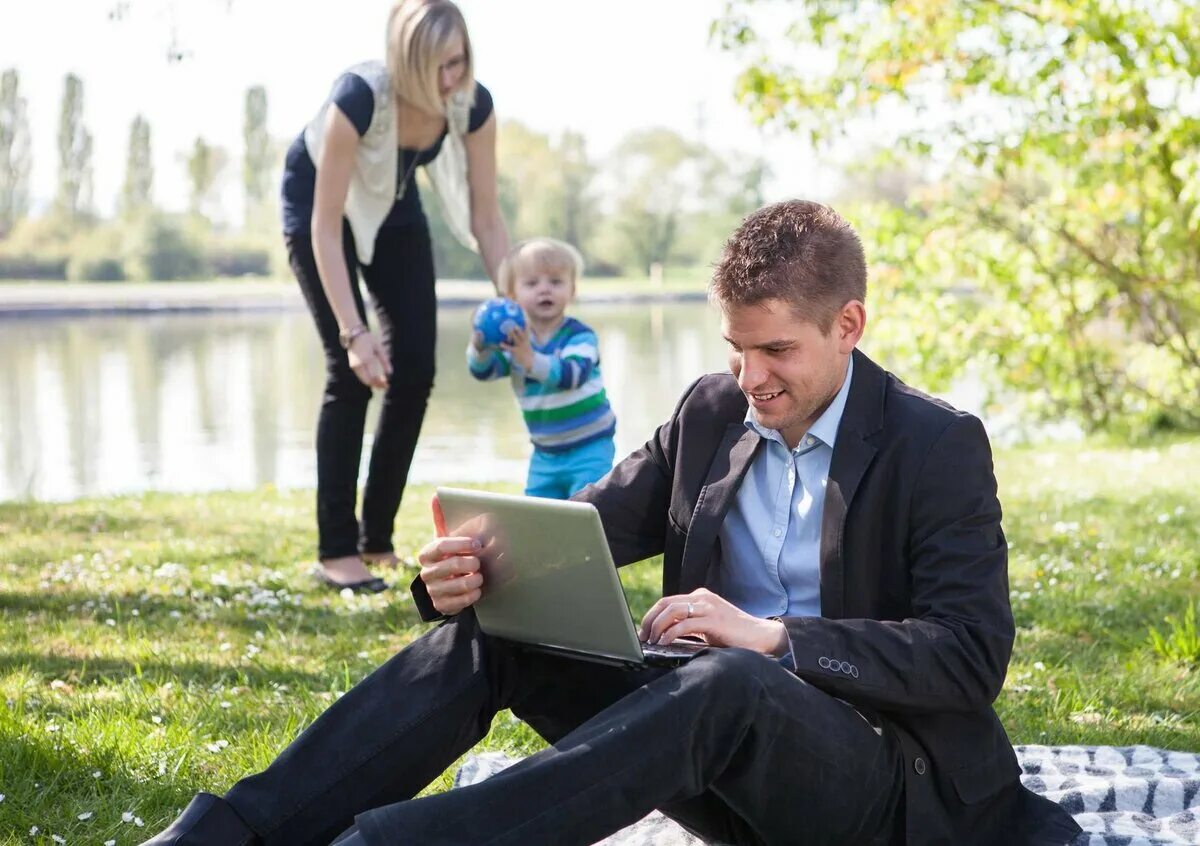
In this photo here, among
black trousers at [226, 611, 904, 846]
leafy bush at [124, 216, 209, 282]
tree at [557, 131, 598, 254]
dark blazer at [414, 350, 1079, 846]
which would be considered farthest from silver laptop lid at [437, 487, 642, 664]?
leafy bush at [124, 216, 209, 282]

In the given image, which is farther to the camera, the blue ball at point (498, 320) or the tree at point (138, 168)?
the tree at point (138, 168)

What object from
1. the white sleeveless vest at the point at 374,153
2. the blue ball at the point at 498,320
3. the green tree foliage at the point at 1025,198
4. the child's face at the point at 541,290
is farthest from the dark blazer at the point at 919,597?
the green tree foliage at the point at 1025,198

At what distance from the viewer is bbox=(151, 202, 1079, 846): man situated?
2283mm

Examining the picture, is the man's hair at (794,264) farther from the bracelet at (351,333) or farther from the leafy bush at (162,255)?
the leafy bush at (162,255)

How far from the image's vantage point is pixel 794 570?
2.78 metres

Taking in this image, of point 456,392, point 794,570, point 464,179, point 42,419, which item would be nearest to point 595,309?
point 456,392

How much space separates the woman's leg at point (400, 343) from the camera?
18.4 ft

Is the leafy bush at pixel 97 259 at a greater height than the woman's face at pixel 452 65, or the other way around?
the woman's face at pixel 452 65

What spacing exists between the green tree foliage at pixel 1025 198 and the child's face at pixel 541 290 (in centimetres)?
599

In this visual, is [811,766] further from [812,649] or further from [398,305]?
[398,305]

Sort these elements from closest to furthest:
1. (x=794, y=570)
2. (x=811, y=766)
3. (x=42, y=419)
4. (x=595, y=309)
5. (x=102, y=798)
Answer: (x=811, y=766) → (x=794, y=570) → (x=102, y=798) → (x=42, y=419) → (x=595, y=309)

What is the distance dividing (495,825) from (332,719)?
510mm

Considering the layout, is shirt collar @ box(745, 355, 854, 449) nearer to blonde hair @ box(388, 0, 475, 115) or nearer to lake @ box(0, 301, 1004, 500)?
blonde hair @ box(388, 0, 475, 115)

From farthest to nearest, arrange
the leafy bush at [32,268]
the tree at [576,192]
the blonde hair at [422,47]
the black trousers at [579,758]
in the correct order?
the tree at [576,192]
the leafy bush at [32,268]
the blonde hair at [422,47]
the black trousers at [579,758]
